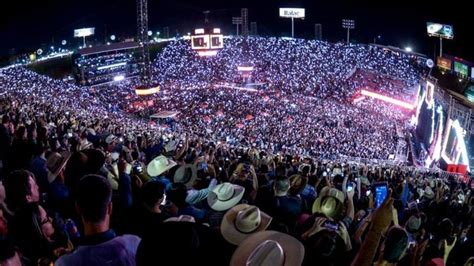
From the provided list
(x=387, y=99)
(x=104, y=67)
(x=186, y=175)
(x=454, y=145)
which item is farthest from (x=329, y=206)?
(x=104, y=67)

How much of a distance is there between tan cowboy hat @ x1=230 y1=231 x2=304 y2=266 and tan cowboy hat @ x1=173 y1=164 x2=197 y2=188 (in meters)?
3.43

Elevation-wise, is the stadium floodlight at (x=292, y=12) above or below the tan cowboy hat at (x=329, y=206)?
above

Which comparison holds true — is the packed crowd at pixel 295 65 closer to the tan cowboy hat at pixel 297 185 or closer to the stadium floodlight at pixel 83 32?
the stadium floodlight at pixel 83 32

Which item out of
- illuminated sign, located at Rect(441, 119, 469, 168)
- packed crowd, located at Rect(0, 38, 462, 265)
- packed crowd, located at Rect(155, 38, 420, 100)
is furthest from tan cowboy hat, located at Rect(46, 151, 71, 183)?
packed crowd, located at Rect(155, 38, 420, 100)

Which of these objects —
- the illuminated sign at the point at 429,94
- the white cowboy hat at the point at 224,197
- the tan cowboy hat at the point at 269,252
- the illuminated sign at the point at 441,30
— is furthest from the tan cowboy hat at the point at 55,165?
the illuminated sign at the point at 441,30

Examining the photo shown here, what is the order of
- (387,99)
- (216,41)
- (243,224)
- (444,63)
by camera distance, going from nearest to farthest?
(243,224) < (444,63) < (387,99) < (216,41)

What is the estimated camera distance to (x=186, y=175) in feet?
19.9

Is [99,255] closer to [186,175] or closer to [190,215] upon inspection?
[190,215]

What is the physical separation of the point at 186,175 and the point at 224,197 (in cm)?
150

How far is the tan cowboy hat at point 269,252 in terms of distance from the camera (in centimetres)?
235

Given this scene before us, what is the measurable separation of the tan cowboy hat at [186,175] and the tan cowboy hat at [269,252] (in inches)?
135

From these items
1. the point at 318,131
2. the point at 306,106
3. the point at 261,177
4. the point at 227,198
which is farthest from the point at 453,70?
the point at 227,198

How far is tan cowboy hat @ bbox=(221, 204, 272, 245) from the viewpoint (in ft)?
10.3

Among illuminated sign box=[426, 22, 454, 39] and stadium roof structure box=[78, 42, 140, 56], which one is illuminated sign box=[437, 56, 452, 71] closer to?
illuminated sign box=[426, 22, 454, 39]
